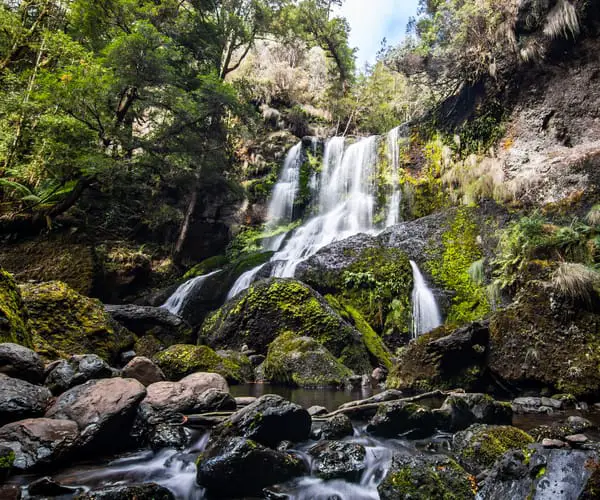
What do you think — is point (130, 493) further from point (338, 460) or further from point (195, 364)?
point (195, 364)

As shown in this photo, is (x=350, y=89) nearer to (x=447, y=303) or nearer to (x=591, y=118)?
(x=591, y=118)

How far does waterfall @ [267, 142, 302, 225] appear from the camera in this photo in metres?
18.3

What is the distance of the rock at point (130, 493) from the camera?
85.0 inches

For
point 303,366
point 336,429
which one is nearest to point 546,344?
point 336,429

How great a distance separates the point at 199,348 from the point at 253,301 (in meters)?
2.05

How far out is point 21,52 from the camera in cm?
1437

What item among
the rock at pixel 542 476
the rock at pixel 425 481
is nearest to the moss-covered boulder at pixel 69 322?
the rock at pixel 425 481

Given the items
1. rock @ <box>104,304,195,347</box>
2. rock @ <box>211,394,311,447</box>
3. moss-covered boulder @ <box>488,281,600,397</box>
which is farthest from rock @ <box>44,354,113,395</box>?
moss-covered boulder @ <box>488,281,600,397</box>

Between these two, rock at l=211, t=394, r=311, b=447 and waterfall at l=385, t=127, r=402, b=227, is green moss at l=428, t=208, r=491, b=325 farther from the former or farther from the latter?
rock at l=211, t=394, r=311, b=447

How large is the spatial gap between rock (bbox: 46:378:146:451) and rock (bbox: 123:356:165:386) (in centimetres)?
136

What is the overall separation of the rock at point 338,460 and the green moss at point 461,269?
21.3ft

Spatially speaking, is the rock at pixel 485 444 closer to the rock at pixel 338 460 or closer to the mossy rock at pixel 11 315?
the rock at pixel 338 460

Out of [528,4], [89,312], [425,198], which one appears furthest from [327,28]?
[89,312]

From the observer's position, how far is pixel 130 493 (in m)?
2.22
